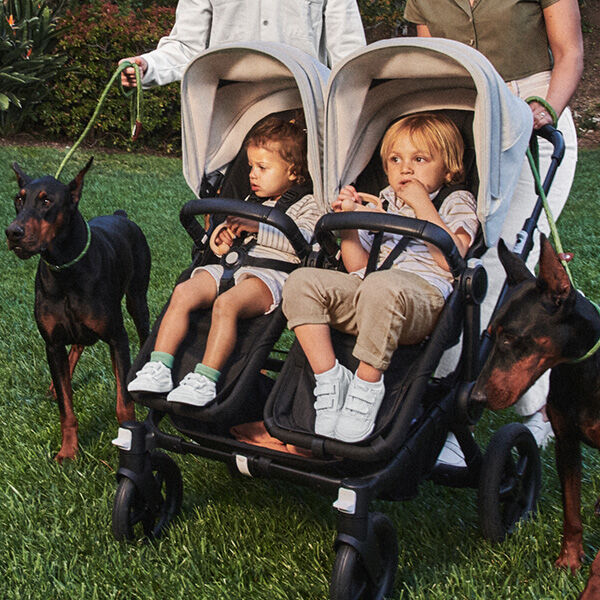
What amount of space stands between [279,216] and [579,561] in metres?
1.54

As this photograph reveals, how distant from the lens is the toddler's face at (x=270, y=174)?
336 centimetres

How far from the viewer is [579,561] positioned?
→ 2.71 m

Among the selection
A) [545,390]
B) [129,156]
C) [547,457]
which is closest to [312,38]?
[545,390]

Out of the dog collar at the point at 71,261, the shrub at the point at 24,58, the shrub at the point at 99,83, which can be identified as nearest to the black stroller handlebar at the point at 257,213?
the dog collar at the point at 71,261

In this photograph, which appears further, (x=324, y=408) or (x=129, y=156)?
(x=129, y=156)

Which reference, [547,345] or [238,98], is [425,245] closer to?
[547,345]

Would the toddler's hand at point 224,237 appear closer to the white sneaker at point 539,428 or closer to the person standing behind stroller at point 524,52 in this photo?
the person standing behind stroller at point 524,52

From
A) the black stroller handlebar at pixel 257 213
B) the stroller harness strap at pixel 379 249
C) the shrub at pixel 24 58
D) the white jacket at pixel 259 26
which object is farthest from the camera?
the shrub at pixel 24 58

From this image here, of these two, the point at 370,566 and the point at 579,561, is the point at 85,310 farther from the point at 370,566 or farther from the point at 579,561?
the point at 579,561

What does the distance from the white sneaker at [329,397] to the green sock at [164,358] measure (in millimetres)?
545

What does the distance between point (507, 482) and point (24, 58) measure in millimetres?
9892

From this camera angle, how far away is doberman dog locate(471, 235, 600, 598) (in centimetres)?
238

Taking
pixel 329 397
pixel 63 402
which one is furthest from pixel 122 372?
pixel 329 397

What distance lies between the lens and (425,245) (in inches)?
117
